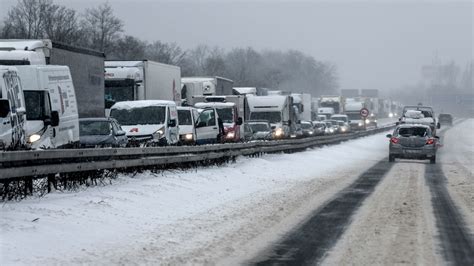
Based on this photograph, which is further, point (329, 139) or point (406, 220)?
point (329, 139)

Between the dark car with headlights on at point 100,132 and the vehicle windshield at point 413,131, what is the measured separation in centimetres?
1444

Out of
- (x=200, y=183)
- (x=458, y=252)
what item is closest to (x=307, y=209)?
(x=200, y=183)

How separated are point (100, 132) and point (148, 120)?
3.05 m

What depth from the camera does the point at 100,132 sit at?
22859mm

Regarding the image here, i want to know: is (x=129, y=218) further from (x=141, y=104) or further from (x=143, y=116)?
(x=141, y=104)

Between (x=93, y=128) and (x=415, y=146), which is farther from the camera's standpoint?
(x=415, y=146)

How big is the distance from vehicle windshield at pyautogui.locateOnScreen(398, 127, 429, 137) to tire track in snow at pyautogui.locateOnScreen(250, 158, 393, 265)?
625 inches

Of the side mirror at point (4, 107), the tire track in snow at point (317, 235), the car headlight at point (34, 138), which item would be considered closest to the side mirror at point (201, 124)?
the car headlight at point (34, 138)

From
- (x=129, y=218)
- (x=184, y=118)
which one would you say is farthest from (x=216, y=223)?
(x=184, y=118)

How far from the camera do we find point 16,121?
1605 cm

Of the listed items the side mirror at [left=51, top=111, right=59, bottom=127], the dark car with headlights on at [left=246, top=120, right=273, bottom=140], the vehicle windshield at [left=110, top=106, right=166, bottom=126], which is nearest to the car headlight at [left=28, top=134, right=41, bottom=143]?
the side mirror at [left=51, top=111, right=59, bottom=127]

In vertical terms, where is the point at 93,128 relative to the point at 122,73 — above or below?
below

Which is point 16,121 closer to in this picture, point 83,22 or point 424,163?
point 424,163

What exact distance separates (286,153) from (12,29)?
2374 inches
